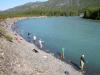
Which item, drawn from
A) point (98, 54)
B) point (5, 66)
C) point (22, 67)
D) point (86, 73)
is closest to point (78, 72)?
point (86, 73)

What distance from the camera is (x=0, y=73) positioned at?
91.1ft

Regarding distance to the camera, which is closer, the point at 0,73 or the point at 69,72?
the point at 0,73

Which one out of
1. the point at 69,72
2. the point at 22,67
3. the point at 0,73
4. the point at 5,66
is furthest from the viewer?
the point at 69,72

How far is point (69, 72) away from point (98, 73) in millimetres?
4695

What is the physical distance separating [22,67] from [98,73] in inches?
486

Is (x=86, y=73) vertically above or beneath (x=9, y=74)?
beneath

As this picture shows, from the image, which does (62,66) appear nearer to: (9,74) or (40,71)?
(40,71)

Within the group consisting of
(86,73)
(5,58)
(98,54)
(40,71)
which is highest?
(5,58)

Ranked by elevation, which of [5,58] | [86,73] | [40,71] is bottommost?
[86,73]

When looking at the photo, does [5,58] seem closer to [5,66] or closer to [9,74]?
[5,66]

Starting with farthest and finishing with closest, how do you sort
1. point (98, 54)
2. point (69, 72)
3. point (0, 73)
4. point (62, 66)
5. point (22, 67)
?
point (98, 54) → point (62, 66) → point (69, 72) → point (22, 67) → point (0, 73)

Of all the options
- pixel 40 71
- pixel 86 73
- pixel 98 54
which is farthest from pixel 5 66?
pixel 98 54

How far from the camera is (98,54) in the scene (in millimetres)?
57281

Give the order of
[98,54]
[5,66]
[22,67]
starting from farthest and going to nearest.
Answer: [98,54]
[22,67]
[5,66]
